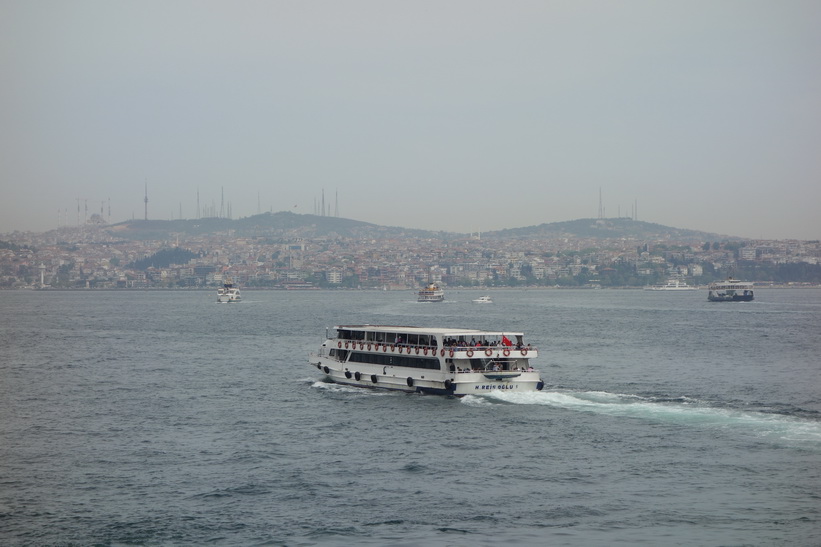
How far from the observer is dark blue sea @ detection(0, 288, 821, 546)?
2622cm

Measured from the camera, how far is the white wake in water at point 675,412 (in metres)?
38.0

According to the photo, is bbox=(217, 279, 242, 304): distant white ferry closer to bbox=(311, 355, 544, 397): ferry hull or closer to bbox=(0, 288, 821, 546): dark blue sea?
bbox=(0, 288, 821, 546): dark blue sea

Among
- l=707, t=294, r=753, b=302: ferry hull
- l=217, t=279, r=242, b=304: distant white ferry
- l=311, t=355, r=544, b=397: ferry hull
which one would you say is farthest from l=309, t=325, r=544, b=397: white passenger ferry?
l=217, t=279, r=242, b=304: distant white ferry

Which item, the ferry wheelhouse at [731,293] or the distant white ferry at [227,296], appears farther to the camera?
the distant white ferry at [227,296]

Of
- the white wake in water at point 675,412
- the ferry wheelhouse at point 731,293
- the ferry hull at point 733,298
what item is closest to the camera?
the white wake in water at point 675,412

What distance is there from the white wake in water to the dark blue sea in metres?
0.16

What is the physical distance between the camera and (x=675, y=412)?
42.5m

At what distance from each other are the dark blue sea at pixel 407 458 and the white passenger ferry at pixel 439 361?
955 millimetres

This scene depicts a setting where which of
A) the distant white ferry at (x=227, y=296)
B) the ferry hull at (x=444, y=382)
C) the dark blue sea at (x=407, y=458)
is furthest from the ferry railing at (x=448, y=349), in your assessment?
the distant white ferry at (x=227, y=296)

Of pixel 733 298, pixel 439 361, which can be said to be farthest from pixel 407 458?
pixel 733 298

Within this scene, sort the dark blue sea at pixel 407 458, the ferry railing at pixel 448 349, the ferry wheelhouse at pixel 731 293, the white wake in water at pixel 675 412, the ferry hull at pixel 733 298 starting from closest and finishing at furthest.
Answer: the dark blue sea at pixel 407 458 < the white wake in water at pixel 675 412 < the ferry railing at pixel 448 349 < the ferry hull at pixel 733 298 < the ferry wheelhouse at pixel 731 293

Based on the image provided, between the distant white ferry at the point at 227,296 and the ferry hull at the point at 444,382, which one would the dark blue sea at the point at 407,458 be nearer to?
the ferry hull at the point at 444,382

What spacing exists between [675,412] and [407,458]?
14355 mm

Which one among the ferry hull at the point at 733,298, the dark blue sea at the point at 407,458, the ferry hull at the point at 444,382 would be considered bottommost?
the dark blue sea at the point at 407,458
